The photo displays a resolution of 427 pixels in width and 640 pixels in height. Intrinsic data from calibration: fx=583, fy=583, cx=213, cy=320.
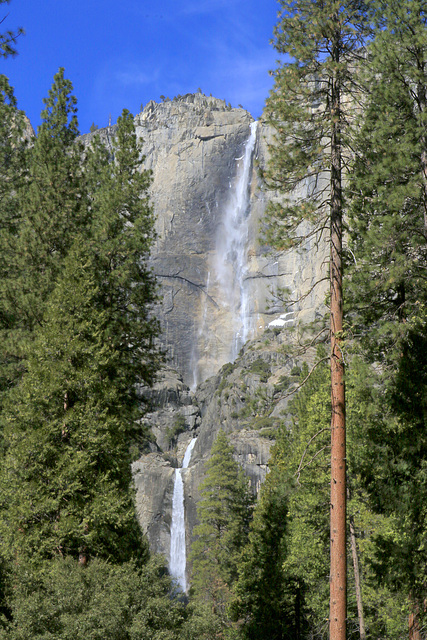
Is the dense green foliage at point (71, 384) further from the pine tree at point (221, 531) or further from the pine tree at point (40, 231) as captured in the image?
the pine tree at point (221, 531)

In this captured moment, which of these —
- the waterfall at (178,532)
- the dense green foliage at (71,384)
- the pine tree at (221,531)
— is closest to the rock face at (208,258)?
the waterfall at (178,532)

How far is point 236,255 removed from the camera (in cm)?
8669

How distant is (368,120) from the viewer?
388 inches

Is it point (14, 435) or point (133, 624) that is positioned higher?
point (14, 435)

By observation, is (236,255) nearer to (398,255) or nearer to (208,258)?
(208,258)

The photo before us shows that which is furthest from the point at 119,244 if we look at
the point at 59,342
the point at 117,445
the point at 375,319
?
the point at 375,319

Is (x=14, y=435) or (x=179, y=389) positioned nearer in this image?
(x=14, y=435)

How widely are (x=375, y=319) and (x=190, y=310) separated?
75.7 metres

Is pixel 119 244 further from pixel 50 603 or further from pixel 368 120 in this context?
pixel 50 603

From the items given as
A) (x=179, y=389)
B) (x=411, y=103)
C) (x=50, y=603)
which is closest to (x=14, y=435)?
(x=50, y=603)

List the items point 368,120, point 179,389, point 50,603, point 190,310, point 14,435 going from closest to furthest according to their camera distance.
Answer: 1. point 50,603
2. point 368,120
3. point 14,435
4. point 179,389
5. point 190,310

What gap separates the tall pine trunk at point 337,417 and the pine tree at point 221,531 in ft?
70.2

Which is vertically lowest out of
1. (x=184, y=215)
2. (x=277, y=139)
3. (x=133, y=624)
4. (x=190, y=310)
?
(x=133, y=624)

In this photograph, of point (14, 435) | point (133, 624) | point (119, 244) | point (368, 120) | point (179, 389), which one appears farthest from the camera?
point (179, 389)
